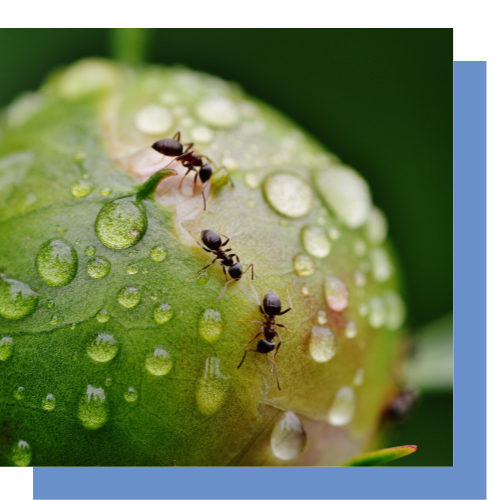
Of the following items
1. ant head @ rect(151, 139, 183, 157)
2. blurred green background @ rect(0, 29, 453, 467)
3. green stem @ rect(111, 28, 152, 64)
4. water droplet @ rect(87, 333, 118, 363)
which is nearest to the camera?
water droplet @ rect(87, 333, 118, 363)

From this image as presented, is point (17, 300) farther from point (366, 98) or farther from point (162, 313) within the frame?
point (366, 98)

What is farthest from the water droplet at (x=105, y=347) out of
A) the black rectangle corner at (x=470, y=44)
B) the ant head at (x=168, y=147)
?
the black rectangle corner at (x=470, y=44)

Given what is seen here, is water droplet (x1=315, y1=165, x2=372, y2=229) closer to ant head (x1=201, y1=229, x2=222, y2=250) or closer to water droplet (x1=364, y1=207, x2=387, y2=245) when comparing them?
water droplet (x1=364, y1=207, x2=387, y2=245)

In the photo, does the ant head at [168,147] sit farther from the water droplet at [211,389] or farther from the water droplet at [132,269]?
the water droplet at [211,389]

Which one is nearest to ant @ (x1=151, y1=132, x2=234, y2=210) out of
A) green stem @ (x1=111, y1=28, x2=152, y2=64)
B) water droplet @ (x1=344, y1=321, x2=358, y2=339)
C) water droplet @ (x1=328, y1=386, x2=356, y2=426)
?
water droplet @ (x1=344, y1=321, x2=358, y2=339)

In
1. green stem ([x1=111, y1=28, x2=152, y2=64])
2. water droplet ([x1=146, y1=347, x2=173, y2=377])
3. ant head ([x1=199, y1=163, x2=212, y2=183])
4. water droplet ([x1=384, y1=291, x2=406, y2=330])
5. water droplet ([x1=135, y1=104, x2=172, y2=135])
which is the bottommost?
water droplet ([x1=146, y1=347, x2=173, y2=377])

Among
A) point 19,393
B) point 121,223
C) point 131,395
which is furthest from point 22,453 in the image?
point 121,223

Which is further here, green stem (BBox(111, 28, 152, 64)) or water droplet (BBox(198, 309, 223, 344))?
green stem (BBox(111, 28, 152, 64))
